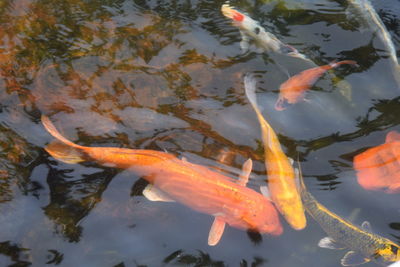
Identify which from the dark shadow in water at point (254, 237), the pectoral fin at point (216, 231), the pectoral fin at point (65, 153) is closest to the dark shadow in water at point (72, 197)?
the pectoral fin at point (65, 153)

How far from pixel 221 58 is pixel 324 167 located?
6.42ft

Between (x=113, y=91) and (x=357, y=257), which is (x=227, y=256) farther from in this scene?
(x=113, y=91)

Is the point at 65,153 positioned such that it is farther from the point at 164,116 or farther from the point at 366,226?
the point at 366,226

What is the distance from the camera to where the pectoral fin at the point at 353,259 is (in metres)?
3.71

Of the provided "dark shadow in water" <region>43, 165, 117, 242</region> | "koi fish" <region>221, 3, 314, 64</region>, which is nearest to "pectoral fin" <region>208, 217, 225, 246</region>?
"dark shadow in water" <region>43, 165, 117, 242</region>

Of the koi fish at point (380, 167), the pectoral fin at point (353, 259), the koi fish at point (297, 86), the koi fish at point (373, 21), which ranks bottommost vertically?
the pectoral fin at point (353, 259)

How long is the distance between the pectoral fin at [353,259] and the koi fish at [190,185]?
0.66m

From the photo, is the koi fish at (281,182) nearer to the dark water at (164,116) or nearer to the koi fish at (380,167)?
the dark water at (164,116)

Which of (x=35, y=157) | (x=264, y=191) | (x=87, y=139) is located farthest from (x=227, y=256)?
(x=35, y=157)

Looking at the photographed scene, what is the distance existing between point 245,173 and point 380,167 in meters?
1.45

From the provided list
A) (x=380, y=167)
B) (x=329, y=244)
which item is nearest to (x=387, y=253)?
→ (x=329, y=244)

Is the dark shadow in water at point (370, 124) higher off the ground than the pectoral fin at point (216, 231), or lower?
higher

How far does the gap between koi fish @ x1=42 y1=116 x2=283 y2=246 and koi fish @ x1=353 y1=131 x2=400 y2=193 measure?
42.9 inches

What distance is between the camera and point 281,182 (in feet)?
13.3
